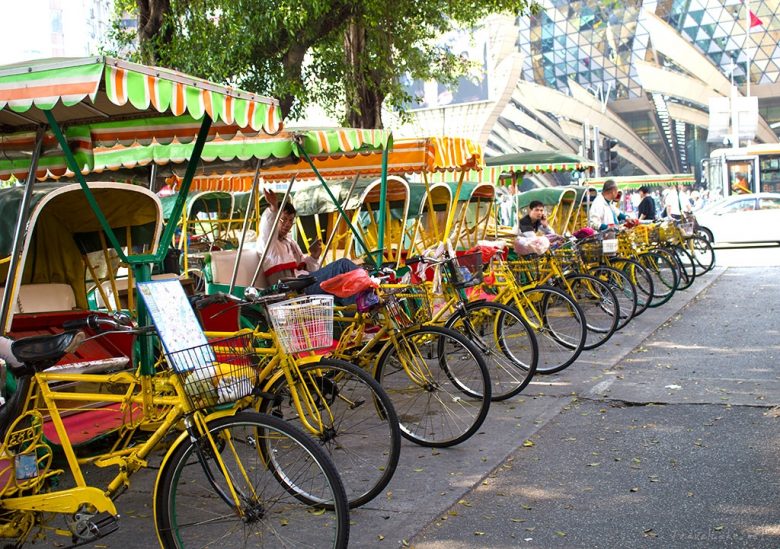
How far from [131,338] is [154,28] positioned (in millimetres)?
8227

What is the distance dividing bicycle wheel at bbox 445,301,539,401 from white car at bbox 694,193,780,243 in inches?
650

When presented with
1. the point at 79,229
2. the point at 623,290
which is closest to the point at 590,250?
the point at 623,290

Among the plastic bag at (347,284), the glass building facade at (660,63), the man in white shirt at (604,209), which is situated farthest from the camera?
the glass building facade at (660,63)

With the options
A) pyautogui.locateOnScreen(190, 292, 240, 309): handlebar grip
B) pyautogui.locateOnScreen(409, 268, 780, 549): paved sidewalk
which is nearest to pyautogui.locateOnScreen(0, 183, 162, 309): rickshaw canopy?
pyautogui.locateOnScreen(190, 292, 240, 309): handlebar grip

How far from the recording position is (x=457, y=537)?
4242 millimetres

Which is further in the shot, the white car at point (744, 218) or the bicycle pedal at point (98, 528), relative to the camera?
the white car at point (744, 218)

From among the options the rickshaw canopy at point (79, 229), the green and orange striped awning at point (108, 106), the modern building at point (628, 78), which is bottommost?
the rickshaw canopy at point (79, 229)

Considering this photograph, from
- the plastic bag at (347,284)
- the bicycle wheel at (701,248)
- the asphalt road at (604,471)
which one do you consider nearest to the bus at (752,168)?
the bicycle wheel at (701,248)

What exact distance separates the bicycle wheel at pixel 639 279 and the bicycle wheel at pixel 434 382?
15.6 ft

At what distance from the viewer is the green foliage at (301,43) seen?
13.2m

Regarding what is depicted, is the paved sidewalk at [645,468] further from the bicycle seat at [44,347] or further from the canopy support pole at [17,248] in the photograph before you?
the canopy support pole at [17,248]

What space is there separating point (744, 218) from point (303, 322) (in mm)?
20410

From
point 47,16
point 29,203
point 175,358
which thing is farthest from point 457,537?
point 47,16

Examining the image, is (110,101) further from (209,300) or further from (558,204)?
(558,204)
